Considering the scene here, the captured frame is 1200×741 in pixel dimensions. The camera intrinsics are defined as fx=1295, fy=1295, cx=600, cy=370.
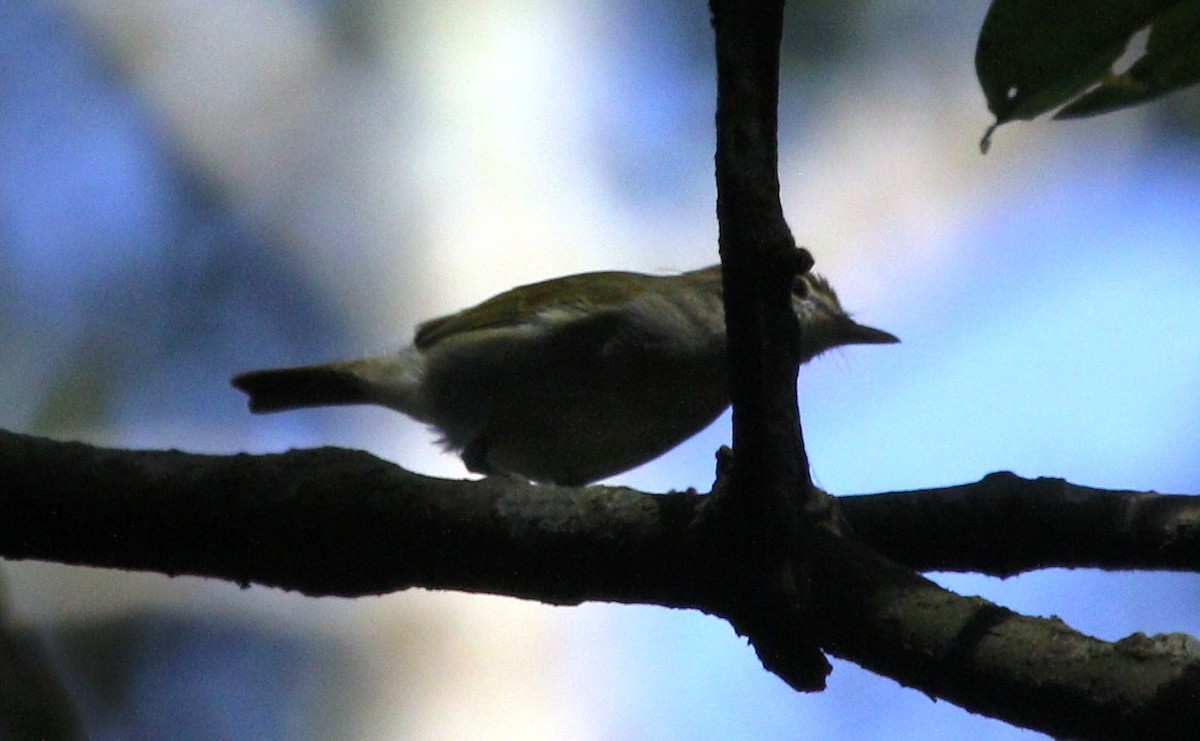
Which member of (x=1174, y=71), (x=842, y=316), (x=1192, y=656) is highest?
(x=842, y=316)

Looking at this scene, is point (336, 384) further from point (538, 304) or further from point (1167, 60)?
point (1167, 60)

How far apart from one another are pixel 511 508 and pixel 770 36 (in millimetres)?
944

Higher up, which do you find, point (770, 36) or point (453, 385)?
point (453, 385)

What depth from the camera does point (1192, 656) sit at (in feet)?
6.38

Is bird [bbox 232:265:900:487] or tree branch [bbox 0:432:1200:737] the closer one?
tree branch [bbox 0:432:1200:737]

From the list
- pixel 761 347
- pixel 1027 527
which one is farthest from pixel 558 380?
pixel 761 347

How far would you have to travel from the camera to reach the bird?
4.06 m

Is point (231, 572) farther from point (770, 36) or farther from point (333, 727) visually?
point (333, 727)

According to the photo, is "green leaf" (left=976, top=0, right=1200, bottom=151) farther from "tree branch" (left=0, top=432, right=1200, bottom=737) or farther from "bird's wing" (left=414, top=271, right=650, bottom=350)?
"bird's wing" (left=414, top=271, right=650, bottom=350)

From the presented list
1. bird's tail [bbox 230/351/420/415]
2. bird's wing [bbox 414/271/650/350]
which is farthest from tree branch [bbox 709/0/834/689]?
bird's tail [bbox 230/351/420/415]

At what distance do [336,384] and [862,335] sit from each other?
230 centimetres

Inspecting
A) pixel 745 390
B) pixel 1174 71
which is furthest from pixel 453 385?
pixel 1174 71

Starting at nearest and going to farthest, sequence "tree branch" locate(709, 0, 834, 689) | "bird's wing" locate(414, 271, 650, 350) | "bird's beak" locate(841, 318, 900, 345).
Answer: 1. "tree branch" locate(709, 0, 834, 689)
2. "bird's wing" locate(414, 271, 650, 350)
3. "bird's beak" locate(841, 318, 900, 345)

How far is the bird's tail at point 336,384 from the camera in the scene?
4387mm
